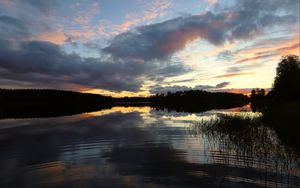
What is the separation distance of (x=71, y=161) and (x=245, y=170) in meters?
12.0

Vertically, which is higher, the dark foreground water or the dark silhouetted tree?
the dark silhouetted tree

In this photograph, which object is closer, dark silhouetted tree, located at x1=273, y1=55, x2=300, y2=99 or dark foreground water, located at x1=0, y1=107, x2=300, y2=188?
dark foreground water, located at x1=0, y1=107, x2=300, y2=188

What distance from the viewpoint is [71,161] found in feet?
66.0

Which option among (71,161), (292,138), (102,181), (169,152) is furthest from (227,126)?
(102,181)

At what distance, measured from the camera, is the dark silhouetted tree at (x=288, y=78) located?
83188mm

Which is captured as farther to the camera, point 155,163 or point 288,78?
point 288,78

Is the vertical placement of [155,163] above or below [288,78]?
below

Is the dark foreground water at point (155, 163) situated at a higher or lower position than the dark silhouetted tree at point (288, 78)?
lower

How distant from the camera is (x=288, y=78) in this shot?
8794 centimetres

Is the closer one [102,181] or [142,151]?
[102,181]

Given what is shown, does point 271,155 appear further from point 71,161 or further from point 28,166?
point 28,166

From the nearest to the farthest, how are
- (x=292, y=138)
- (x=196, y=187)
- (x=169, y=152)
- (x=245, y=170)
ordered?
(x=196, y=187)
(x=245, y=170)
(x=169, y=152)
(x=292, y=138)

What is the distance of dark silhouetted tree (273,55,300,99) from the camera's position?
83188mm

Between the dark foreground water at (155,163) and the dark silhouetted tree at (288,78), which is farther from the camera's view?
the dark silhouetted tree at (288,78)
